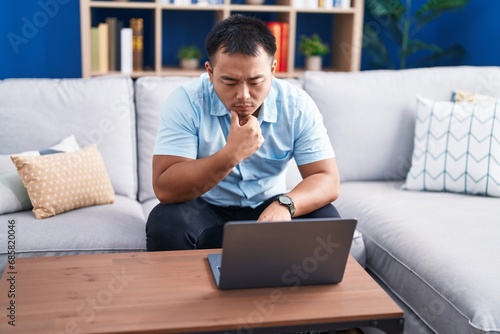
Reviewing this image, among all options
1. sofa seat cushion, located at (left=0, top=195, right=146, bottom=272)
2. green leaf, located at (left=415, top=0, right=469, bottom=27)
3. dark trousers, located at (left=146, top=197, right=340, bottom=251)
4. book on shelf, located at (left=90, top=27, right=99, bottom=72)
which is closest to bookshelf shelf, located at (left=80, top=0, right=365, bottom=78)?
book on shelf, located at (left=90, top=27, right=99, bottom=72)

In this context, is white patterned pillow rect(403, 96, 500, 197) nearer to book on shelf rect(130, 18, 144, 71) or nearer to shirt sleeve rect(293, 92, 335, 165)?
shirt sleeve rect(293, 92, 335, 165)

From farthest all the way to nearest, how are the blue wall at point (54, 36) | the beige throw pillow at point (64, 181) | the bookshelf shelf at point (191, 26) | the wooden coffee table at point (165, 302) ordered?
the blue wall at point (54, 36) → the bookshelf shelf at point (191, 26) → the beige throw pillow at point (64, 181) → the wooden coffee table at point (165, 302)

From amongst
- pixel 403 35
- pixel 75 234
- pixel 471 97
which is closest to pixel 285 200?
pixel 75 234

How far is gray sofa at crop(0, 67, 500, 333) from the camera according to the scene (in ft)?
5.28

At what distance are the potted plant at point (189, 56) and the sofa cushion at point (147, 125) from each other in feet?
3.31

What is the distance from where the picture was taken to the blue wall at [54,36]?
320 centimetres

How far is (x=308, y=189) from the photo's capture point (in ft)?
5.53

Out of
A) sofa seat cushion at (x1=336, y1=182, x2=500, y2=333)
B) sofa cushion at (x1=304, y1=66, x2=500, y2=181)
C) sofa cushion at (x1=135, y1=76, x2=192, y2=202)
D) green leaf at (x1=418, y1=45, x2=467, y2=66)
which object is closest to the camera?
sofa seat cushion at (x1=336, y1=182, x2=500, y2=333)

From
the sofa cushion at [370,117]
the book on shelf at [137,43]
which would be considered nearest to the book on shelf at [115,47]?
the book on shelf at [137,43]

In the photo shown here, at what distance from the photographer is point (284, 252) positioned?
4.09 ft

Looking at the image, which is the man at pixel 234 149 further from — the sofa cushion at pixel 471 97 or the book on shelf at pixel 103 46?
the book on shelf at pixel 103 46

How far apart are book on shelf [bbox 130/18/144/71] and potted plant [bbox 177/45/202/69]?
22 centimetres

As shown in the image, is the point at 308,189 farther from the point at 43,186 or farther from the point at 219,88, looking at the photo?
the point at 43,186

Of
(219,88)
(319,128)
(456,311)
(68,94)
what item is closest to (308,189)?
(319,128)
